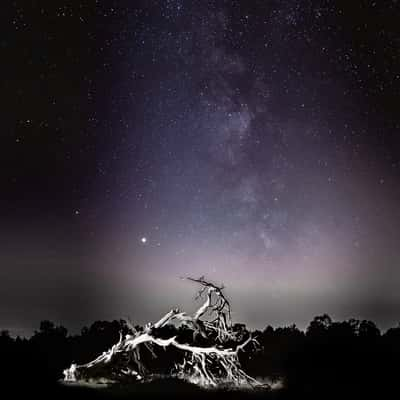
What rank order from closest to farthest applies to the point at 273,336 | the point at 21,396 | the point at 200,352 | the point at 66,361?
the point at 21,396 → the point at 200,352 → the point at 66,361 → the point at 273,336

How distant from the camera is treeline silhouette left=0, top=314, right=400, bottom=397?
55.9 ft

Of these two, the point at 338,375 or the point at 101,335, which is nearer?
the point at 338,375

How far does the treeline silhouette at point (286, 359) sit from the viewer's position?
55.9ft

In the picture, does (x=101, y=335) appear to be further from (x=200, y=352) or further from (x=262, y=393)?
(x=262, y=393)

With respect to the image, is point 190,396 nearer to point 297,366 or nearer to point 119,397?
point 119,397

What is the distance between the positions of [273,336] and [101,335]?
12.3 m

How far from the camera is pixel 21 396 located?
1300 cm

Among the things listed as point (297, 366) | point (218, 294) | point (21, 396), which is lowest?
point (21, 396)

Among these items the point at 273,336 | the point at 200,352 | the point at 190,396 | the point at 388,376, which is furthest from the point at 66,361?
the point at 273,336

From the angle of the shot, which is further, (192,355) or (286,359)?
(286,359)

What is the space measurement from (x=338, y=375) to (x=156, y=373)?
21.9 feet

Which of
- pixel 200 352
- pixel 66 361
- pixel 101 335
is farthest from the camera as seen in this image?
pixel 101 335

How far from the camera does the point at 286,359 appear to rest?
23.8 m

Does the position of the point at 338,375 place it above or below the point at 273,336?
below
